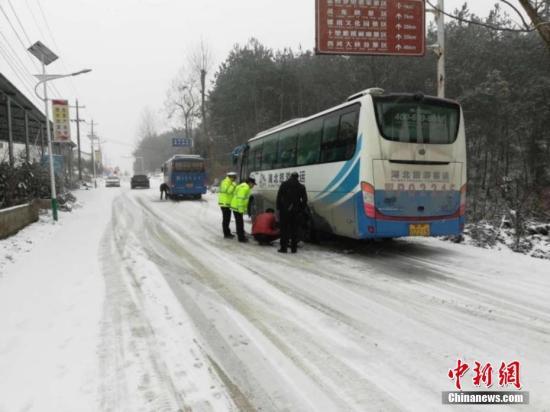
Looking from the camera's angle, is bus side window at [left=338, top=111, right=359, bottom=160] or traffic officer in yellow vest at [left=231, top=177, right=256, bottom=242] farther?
Answer: traffic officer in yellow vest at [left=231, top=177, right=256, bottom=242]

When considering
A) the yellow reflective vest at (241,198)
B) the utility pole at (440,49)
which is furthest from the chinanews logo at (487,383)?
the utility pole at (440,49)

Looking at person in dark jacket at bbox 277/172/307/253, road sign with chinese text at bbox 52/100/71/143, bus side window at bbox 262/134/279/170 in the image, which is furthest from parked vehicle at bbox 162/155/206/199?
person in dark jacket at bbox 277/172/307/253

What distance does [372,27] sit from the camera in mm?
12023

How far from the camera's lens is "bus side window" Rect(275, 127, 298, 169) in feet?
35.4

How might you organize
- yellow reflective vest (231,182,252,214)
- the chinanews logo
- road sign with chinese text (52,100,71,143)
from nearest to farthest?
the chinanews logo → yellow reflective vest (231,182,252,214) → road sign with chinese text (52,100,71,143)

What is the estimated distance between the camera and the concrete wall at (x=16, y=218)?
10.5 m

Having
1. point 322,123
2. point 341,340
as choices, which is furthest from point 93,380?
point 322,123

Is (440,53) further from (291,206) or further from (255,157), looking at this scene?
(291,206)

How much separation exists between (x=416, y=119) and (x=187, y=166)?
69.1 ft

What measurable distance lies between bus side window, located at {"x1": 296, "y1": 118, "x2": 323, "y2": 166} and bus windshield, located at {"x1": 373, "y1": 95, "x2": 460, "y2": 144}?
6.32 feet

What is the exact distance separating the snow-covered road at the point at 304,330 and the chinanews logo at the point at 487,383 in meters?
0.05

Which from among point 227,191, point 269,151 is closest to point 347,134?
point 227,191

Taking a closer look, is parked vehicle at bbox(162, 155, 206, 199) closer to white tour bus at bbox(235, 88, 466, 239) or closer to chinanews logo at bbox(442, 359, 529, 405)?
white tour bus at bbox(235, 88, 466, 239)

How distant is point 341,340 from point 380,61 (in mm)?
27150
